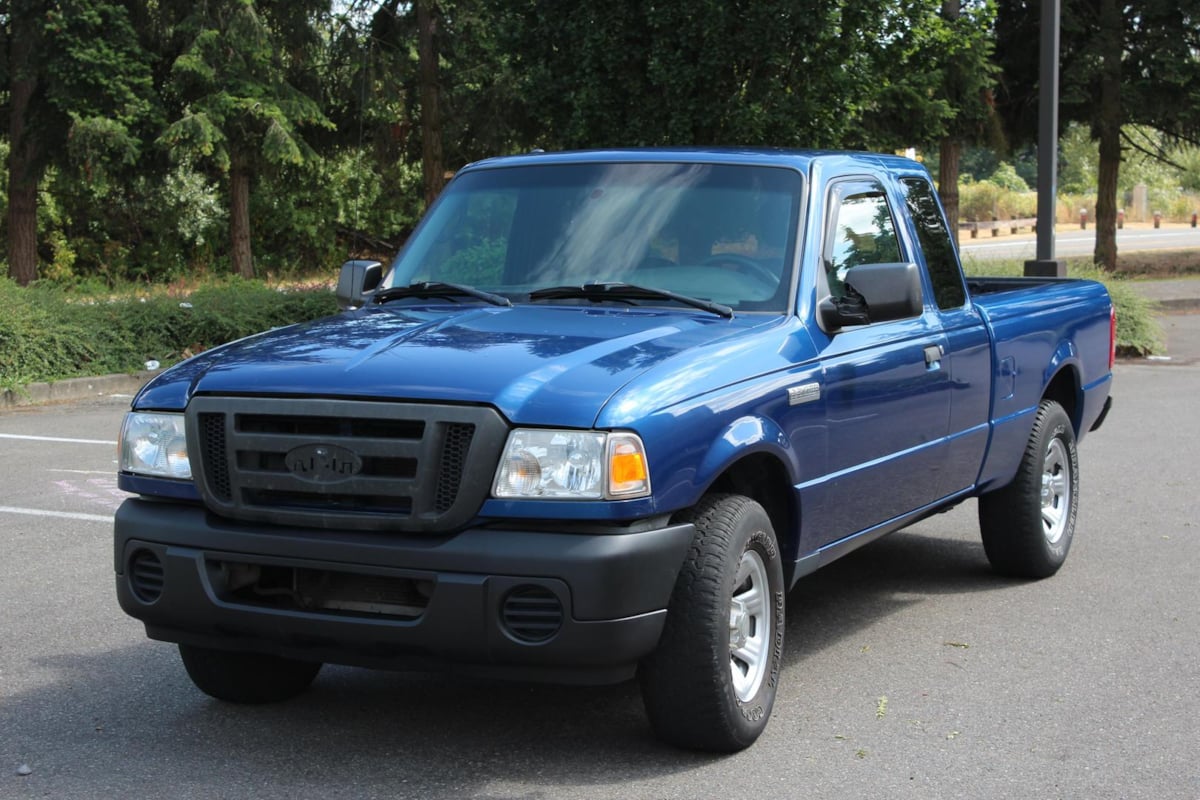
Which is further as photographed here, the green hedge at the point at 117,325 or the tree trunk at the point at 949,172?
the tree trunk at the point at 949,172

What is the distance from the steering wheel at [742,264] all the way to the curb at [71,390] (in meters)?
10.7

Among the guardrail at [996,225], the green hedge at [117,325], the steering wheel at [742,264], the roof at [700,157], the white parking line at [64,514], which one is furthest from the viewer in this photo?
the guardrail at [996,225]

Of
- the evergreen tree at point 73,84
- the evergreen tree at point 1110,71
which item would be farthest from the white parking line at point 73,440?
the evergreen tree at point 1110,71

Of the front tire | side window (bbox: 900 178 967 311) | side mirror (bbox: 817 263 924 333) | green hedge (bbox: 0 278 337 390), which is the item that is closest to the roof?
side window (bbox: 900 178 967 311)

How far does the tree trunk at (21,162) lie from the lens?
27672 millimetres

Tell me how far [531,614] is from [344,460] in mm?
698

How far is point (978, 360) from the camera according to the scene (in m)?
6.39

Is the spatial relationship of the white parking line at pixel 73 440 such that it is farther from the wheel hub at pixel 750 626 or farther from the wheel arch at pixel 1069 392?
the wheel hub at pixel 750 626

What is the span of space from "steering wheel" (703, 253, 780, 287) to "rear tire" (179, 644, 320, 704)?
78.6 inches

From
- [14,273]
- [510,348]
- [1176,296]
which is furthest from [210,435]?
[14,273]

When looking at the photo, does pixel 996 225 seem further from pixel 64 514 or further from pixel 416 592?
pixel 416 592

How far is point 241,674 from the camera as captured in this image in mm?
5117

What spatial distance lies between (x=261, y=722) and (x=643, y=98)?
14.6m

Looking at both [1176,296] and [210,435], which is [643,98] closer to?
[1176,296]
